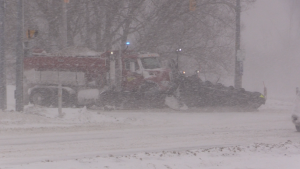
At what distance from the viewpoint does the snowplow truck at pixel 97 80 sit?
55.4 feet

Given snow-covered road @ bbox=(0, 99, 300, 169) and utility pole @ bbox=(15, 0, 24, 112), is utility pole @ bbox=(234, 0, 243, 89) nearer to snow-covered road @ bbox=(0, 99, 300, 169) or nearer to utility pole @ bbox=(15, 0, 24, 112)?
snow-covered road @ bbox=(0, 99, 300, 169)

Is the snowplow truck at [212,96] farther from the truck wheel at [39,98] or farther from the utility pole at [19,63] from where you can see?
the utility pole at [19,63]

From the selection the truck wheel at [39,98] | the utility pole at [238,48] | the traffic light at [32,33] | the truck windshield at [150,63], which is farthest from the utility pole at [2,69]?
the utility pole at [238,48]

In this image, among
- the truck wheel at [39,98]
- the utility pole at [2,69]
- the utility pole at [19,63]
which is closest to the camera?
the utility pole at [19,63]

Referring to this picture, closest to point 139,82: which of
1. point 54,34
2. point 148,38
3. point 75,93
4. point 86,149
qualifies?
point 75,93

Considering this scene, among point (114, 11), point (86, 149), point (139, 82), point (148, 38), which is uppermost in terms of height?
point (114, 11)

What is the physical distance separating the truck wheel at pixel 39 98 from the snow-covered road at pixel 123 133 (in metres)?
3.19

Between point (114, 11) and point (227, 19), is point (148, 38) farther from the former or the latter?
point (227, 19)

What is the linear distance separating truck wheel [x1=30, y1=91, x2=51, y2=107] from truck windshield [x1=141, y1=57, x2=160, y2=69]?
4454 millimetres

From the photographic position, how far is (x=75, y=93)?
1698 cm

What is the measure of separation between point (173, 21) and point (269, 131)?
11060 mm

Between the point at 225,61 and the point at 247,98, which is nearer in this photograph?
the point at 247,98

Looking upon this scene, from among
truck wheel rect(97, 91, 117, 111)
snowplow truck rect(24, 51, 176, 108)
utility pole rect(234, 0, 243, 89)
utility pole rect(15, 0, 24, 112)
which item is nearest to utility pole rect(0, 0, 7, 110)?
utility pole rect(15, 0, 24, 112)

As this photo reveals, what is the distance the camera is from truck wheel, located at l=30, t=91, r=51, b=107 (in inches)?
680
